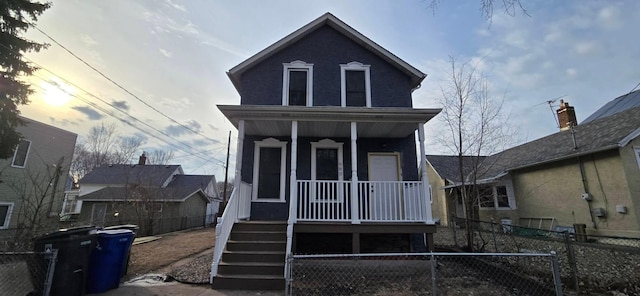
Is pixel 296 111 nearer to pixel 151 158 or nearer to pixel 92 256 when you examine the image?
pixel 92 256

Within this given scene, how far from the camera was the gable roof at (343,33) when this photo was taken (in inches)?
356

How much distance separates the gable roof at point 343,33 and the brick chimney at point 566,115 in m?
11.3

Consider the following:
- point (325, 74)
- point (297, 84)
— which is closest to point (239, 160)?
point (297, 84)

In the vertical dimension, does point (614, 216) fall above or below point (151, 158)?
below

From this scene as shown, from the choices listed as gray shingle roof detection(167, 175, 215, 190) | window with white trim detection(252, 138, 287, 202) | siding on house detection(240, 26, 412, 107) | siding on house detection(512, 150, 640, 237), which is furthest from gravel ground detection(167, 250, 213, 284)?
gray shingle roof detection(167, 175, 215, 190)

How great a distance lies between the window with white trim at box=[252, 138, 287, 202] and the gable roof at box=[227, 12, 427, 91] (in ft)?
8.38

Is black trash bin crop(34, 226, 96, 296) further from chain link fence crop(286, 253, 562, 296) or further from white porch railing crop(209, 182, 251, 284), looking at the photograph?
chain link fence crop(286, 253, 562, 296)

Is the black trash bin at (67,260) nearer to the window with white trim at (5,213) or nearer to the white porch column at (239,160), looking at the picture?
the white porch column at (239,160)

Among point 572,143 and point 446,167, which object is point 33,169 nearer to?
point 446,167

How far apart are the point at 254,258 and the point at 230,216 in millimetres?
1036

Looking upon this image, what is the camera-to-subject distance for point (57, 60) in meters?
8.92

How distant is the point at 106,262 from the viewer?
16.1ft

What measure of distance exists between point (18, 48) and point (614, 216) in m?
20.4

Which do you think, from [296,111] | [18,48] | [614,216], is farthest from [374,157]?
[18,48]
